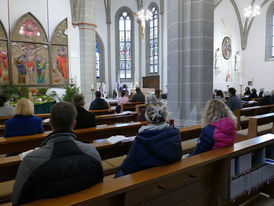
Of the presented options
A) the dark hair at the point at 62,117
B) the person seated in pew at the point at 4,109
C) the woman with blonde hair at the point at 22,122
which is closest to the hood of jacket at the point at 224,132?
the dark hair at the point at 62,117

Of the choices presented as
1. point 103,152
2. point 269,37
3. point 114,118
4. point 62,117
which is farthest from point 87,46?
point 269,37

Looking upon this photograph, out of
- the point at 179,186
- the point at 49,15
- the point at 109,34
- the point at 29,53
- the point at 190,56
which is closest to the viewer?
the point at 179,186

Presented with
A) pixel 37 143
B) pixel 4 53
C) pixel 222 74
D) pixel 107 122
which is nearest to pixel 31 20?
pixel 4 53

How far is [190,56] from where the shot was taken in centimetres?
585

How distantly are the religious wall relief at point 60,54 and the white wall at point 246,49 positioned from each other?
1008 cm

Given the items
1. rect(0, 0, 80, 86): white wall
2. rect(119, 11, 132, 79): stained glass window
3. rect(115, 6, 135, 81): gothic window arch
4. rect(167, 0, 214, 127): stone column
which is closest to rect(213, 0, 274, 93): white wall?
rect(115, 6, 135, 81): gothic window arch

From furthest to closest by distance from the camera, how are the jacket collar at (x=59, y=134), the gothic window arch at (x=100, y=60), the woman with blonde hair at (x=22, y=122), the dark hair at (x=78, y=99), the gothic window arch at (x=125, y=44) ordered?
1. the gothic window arch at (x=125, y=44)
2. the gothic window arch at (x=100, y=60)
3. the dark hair at (x=78, y=99)
4. the woman with blonde hair at (x=22, y=122)
5. the jacket collar at (x=59, y=134)

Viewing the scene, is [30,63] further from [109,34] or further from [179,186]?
[179,186]

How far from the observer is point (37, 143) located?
304 centimetres

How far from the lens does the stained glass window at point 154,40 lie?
18.7m

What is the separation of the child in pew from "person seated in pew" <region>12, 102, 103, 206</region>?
1370 millimetres

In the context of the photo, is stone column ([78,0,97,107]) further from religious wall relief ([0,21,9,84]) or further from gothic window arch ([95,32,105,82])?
gothic window arch ([95,32,105,82])

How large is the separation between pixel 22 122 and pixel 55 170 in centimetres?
215

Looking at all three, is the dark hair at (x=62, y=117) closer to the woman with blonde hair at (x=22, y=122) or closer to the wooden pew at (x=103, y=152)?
the wooden pew at (x=103, y=152)
